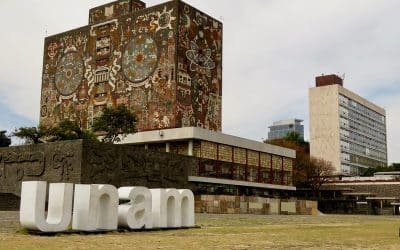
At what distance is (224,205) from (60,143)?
12.8m

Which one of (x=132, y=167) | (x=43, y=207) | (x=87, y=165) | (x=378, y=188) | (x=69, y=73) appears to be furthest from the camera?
(x=378, y=188)

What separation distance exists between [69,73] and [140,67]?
37.0 ft

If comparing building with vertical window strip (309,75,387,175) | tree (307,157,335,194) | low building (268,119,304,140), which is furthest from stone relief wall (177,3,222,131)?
low building (268,119,304,140)

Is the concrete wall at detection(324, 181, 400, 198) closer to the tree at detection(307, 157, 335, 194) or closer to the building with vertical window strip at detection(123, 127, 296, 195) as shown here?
the tree at detection(307, 157, 335, 194)

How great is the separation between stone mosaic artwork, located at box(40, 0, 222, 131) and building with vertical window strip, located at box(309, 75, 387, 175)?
33.4 metres

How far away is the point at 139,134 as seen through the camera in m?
49.9

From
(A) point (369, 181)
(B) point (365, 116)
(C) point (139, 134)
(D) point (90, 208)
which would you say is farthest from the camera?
(B) point (365, 116)

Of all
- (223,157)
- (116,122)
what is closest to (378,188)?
(223,157)

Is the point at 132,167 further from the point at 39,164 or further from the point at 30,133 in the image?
the point at 30,133

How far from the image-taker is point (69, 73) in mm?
60062

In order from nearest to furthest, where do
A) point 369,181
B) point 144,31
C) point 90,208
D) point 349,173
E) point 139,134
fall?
point 90,208 → point 139,134 → point 144,31 → point 369,181 → point 349,173

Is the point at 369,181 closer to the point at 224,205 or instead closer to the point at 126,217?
the point at 224,205

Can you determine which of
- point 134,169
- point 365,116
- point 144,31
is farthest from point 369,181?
point 134,169

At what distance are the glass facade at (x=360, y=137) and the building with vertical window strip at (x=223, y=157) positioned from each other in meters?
33.5
